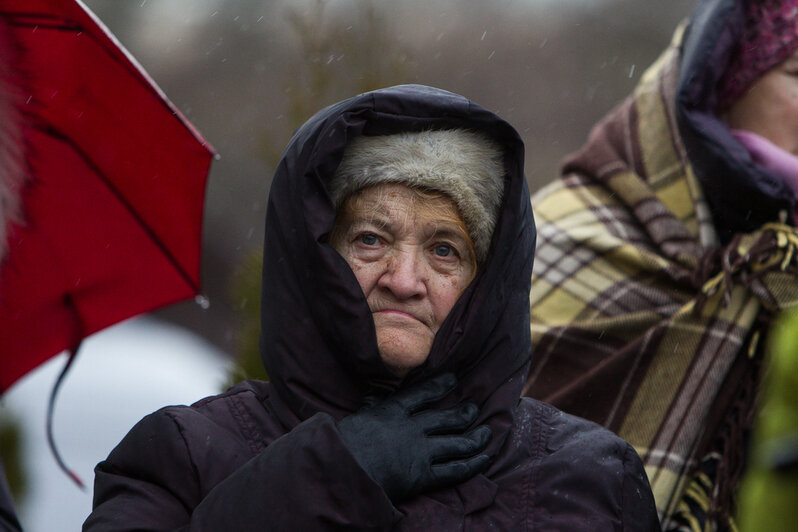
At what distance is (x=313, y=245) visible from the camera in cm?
225

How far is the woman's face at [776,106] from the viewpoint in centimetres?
365

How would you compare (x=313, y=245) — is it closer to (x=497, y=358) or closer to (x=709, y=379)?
(x=497, y=358)

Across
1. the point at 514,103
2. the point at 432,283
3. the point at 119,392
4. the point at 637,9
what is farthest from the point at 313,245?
the point at 637,9

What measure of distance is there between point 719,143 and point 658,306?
1.74ft

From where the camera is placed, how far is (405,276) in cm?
229

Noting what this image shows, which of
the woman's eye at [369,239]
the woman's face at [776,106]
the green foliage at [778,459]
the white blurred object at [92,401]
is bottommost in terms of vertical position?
the white blurred object at [92,401]

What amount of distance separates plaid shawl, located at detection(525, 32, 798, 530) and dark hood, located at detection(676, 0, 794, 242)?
81 millimetres

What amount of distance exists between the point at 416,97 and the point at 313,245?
0.38 meters

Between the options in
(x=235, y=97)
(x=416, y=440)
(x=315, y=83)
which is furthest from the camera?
(x=235, y=97)

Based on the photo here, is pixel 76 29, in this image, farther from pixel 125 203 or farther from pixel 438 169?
pixel 438 169

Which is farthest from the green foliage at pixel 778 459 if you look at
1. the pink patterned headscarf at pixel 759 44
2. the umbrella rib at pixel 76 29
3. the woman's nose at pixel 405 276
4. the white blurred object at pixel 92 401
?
the white blurred object at pixel 92 401

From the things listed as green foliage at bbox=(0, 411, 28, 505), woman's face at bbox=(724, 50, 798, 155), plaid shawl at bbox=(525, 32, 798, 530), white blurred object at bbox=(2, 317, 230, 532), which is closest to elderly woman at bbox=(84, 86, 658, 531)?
plaid shawl at bbox=(525, 32, 798, 530)

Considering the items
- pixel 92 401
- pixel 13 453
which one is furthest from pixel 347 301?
pixel 92 401

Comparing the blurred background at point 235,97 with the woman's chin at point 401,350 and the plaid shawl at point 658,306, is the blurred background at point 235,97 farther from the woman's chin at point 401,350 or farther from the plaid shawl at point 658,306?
the woman's chin at point 401,350
